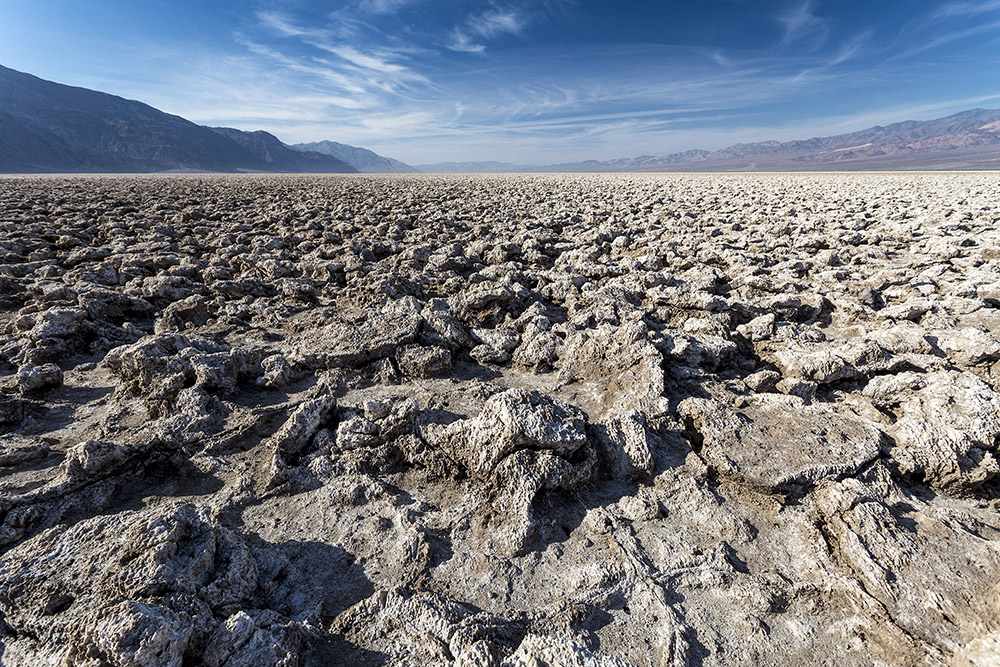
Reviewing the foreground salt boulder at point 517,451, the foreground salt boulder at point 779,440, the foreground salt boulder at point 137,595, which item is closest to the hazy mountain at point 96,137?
the foreground salt boulder at point 137,595

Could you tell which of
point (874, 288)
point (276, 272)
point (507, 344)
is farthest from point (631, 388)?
point (276, 272)

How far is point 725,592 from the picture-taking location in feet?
5.50

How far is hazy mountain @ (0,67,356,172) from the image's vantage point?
8338 centimetres

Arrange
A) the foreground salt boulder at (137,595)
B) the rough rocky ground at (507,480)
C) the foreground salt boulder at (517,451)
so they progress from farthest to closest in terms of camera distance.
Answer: the foreground salt boulder at (517,451) < the rough rocky ground at (507,480) < the foreground salt boulder at (137,595)

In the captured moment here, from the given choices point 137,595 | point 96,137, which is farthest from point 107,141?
point 137,595

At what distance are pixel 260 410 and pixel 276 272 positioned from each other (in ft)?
12.0

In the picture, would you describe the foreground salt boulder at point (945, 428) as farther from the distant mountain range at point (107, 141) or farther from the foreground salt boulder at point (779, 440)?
the distant mountain range at point (107, 141)

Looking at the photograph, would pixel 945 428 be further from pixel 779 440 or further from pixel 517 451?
pixel 517 451

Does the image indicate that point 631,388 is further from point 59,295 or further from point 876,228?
point 876,228

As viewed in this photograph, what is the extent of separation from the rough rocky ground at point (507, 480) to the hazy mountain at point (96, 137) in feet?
353

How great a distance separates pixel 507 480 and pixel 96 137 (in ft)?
485

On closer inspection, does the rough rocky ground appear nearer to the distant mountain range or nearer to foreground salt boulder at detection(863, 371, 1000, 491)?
foreground salt boulder at detection(863, 371, 1000, 491)

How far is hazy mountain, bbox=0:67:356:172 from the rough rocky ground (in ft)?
353

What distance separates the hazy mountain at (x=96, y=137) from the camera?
83.4 meters
